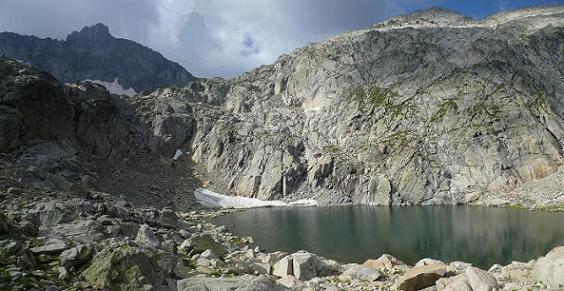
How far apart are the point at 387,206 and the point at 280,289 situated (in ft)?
351

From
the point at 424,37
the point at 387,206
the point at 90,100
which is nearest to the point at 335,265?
the point at 387,206

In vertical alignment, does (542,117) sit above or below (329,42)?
below

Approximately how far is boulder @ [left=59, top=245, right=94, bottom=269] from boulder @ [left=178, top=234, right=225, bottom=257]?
12.1 m

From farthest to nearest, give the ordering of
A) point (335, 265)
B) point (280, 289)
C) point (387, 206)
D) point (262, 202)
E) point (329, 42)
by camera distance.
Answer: point (329, 42)
point (262, 202)
point (387, 206)
point (335, 265)
point (280, 289)

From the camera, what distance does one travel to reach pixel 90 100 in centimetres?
12656

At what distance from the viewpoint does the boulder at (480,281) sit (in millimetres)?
21759

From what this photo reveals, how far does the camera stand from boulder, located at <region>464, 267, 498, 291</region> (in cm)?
2176

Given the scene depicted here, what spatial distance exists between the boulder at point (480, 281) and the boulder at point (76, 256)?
61.1 ft

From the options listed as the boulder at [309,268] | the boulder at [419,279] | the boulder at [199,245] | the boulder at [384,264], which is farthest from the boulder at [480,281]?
the boulder at [199,245]

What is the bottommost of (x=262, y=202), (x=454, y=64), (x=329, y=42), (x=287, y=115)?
(x=262, y=202)

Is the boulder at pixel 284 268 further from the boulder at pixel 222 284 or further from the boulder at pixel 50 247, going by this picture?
the boulder at pixel 50 247

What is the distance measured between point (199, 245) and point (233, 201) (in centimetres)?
9448

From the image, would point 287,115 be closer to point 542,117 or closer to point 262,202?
point 262,202

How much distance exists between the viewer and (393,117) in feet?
500
